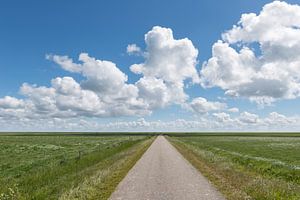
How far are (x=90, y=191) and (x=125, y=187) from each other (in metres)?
1.87

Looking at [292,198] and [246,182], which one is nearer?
[292,198]

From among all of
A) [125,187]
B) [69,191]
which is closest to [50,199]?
[69,191]

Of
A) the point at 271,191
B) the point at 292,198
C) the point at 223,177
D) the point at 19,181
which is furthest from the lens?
the point at 19,181

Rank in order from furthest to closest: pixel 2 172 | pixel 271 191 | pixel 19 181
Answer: pixel 2 172 < pixel 19 181 < pixel 271 191

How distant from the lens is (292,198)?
11789mm

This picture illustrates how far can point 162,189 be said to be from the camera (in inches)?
547

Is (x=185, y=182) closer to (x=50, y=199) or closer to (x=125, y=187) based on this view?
(x=125, y=187)

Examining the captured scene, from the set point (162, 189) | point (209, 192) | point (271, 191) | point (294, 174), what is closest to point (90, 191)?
point (162, 189)

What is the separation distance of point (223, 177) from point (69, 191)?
8196 mm

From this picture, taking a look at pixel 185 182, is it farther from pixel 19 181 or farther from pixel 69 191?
pixel 19 181

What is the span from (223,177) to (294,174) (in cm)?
477

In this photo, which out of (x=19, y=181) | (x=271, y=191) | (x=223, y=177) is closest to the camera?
(x=271, y=191)

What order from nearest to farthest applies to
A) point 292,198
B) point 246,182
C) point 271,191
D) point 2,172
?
1. point 292,198
2. point 271,191
3. point 246,182
4. point 2,172

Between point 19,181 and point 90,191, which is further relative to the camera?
point 19,181
